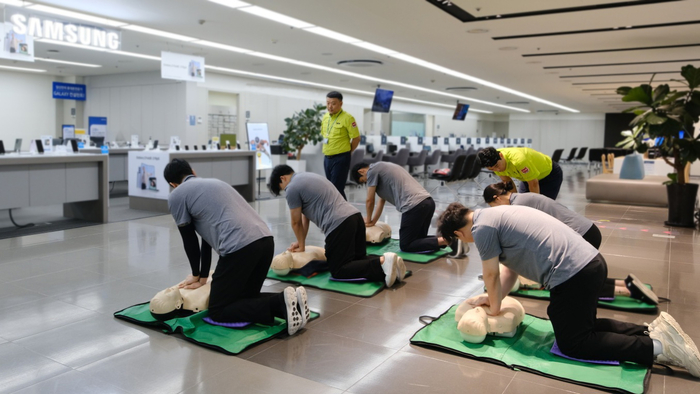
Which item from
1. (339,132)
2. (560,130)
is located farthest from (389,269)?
(560,130)

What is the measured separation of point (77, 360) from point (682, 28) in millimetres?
9029

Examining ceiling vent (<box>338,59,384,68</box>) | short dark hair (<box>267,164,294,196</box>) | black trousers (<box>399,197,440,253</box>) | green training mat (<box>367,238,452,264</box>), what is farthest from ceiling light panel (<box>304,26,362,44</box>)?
short dark hair (<box>267,164,294,196</box>)

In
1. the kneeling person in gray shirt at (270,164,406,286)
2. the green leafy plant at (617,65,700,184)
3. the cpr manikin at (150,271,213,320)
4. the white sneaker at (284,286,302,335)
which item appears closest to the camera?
the white sneaker at (284,286,302,335)

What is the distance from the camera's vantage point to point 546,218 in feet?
8.95

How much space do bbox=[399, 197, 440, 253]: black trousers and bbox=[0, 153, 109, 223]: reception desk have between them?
161 inches

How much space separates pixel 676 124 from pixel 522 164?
3.73 meters

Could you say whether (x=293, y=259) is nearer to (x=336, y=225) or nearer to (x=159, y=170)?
(x=336, y=225)

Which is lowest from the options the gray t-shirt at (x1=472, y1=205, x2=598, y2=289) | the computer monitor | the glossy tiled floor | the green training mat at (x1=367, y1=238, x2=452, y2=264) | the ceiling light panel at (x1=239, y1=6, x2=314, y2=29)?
the glossy tiled floor

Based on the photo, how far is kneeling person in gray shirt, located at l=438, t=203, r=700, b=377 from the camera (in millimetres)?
2584

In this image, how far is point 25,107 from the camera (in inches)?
640

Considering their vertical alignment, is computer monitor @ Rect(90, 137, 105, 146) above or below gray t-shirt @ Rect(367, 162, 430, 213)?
above

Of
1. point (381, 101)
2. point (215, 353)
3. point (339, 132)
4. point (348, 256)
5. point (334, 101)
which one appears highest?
point (381, 101)

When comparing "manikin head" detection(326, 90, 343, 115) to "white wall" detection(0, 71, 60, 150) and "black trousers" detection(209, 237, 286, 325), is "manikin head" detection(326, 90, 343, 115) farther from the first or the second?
"white wall" detection(0, 71, 60, 150)

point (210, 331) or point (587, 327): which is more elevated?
point (587, 327)
